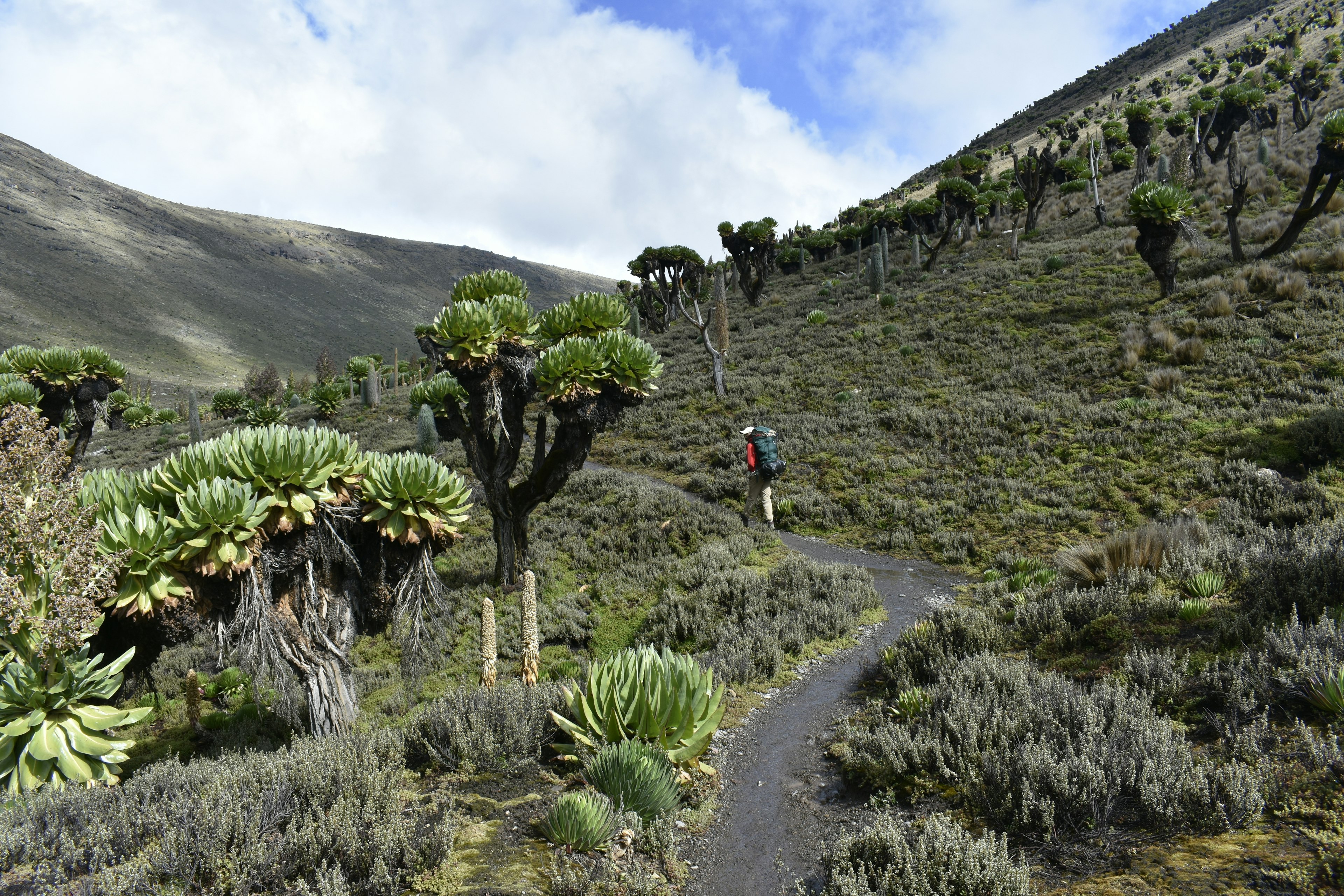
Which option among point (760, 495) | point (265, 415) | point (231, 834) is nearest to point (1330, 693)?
point (231, 834)

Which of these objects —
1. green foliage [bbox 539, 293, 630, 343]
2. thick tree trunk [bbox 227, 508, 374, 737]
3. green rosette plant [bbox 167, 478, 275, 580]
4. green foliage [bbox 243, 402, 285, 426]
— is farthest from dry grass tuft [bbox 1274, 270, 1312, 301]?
green foliage [bbox 243, 402, 285, 426]

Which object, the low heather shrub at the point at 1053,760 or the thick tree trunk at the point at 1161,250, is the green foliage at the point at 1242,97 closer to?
the thick tree trunk at the point at 1161,250

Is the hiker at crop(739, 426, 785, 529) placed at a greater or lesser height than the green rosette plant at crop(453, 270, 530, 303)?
lesser

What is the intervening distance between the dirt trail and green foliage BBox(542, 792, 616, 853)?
652 mm

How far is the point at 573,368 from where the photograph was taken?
32.1ft

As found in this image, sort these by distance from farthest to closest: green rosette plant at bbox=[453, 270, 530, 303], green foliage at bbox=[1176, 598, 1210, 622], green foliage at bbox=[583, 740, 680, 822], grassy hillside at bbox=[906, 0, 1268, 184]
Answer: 1. grassy hillside at bbox=[906, 0, 1268, 184]
2. green rosette plant at bbox=[453, 270, 530, 303]
3. green foliage at bbox=[1176, 598, 1210, 622]
4. green foliage at bbox=[583, 740, 680, 822]

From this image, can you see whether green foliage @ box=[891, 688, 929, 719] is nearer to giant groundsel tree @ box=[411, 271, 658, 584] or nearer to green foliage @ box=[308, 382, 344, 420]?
giant groundsel tree @ box=[411, 271, 658, 584]

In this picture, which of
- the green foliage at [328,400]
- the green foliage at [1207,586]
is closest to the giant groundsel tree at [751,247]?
the green foliage at [328,400]

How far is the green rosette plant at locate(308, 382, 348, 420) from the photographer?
33781 millimetres

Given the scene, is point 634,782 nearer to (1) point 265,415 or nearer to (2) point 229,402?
(1) point 265,415

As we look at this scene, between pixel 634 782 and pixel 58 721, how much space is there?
13.0 ft

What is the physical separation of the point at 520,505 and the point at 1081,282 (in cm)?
2352

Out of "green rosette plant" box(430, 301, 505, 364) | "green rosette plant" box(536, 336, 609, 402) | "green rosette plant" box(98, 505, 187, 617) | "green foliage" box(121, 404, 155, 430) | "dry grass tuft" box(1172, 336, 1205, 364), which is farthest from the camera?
"green foliage" box(121, 404, 155, 430)

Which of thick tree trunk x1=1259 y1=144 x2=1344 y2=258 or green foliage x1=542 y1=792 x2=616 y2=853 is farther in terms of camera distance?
thick tree trunk x1=1259 y1=144 x2=1344 y2=258
